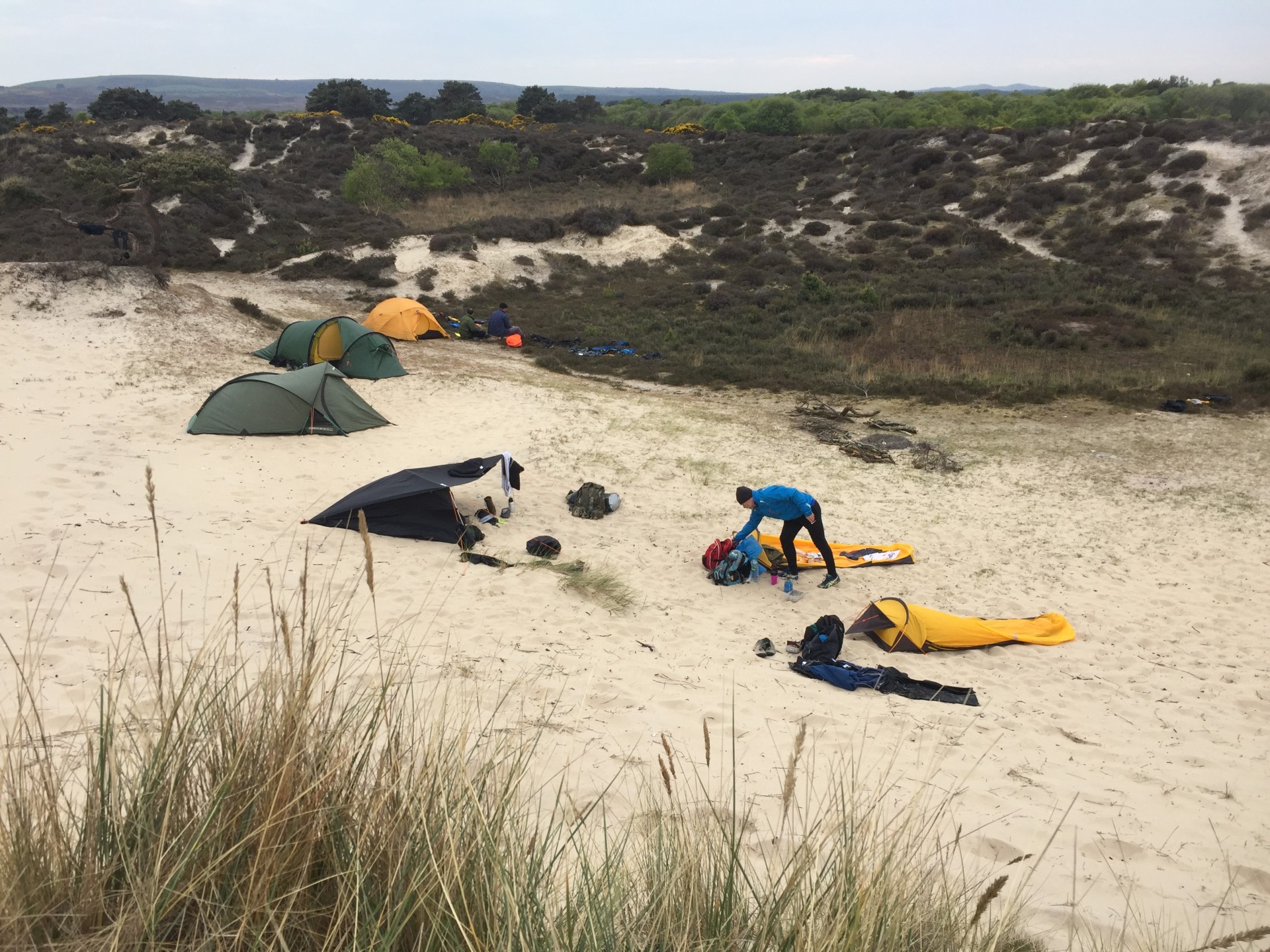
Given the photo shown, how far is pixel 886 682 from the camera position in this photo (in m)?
6.57

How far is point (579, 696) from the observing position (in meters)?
5.76

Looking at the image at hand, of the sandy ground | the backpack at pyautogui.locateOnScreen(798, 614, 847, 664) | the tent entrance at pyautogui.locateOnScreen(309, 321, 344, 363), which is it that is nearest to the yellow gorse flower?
the tent entrance at pyautogui.locateOnScreen(309, 321, 344, 363)

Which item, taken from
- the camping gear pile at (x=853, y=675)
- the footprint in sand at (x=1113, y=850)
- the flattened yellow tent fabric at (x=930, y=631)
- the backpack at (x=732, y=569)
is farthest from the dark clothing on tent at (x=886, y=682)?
the backpack at (x=732, y=569)

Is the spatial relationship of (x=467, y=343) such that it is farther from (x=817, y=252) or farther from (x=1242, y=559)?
(x=1242, y=559)

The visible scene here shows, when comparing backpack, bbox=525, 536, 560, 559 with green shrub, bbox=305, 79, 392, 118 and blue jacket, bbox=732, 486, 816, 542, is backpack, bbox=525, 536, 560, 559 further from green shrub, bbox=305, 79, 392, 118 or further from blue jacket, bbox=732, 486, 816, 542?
green shrub, bbox=305, 79, 392, 118

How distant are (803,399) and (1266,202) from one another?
2273 centimetres

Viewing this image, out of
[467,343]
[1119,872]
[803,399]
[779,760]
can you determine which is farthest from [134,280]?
[1119,872]

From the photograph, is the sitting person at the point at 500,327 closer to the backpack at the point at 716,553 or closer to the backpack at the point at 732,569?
the backpack at the point at 716,553

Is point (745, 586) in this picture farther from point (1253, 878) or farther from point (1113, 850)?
point (1253, 878)

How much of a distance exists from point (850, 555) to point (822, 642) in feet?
8.01

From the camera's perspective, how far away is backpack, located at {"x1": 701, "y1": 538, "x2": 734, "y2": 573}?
28.2 feet

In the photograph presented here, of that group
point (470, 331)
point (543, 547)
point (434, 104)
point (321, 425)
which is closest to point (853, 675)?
point (543, 547)

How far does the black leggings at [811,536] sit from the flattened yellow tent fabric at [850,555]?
322 mm

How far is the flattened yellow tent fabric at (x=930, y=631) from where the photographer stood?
732cm
